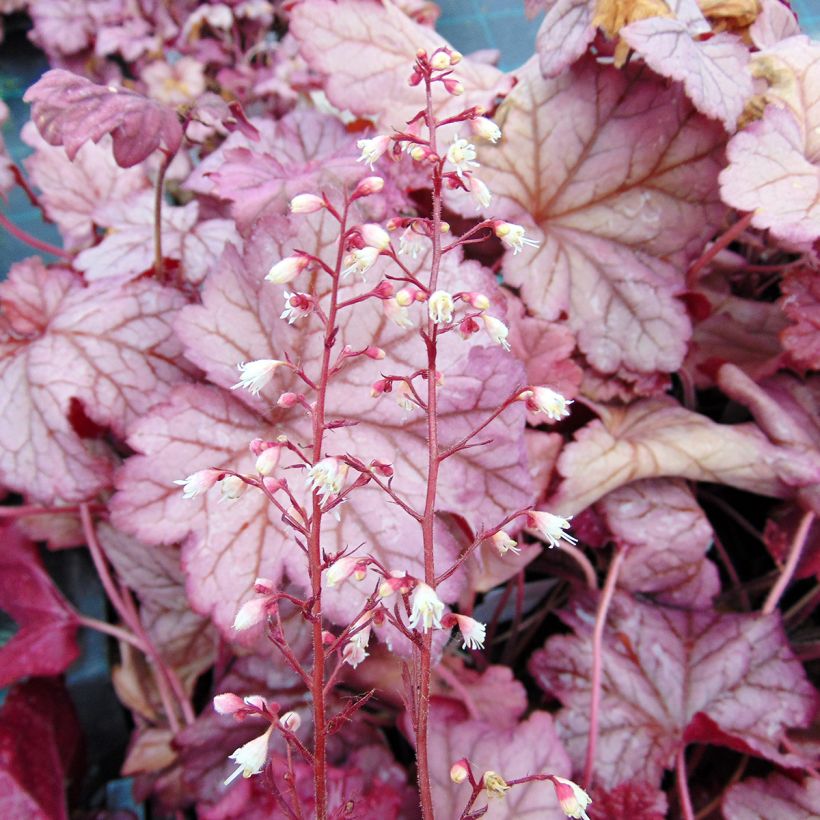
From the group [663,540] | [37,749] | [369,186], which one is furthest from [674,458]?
[37,749]

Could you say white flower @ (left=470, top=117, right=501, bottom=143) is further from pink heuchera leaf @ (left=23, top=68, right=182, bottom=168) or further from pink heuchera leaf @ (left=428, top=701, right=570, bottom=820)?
pink heuchera leaf @ (left=428, top=701, right=570, bottom=820)

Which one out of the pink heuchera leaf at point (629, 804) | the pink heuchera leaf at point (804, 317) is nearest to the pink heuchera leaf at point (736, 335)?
the pink heuchera leaf at point (804, 317)

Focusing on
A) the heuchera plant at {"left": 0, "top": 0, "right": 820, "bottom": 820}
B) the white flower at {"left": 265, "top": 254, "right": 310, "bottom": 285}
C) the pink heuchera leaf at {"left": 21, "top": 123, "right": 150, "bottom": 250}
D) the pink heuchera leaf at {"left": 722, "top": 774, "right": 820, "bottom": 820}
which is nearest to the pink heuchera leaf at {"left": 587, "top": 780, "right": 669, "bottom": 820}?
the heuchera plant at {"left": 0, "top": 0, "right": 820, "bottom": 820}

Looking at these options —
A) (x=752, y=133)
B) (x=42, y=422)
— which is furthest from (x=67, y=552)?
(x=752, y=133)

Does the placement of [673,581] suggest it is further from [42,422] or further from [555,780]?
[42,422]

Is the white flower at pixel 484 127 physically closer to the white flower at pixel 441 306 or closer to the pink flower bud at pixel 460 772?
the white flower at pixel 441 306

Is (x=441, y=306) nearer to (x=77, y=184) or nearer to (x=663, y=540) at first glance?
(x=663, y=540)
